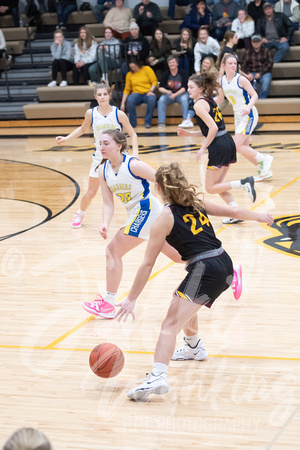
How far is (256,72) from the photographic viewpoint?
49.0 feet

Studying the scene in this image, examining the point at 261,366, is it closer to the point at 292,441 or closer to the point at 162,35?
the point at 292,441

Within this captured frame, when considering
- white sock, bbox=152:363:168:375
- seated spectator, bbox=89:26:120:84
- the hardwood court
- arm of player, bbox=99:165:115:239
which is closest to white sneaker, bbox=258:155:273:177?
the hardwood court

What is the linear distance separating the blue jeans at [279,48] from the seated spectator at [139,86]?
2.79 meters

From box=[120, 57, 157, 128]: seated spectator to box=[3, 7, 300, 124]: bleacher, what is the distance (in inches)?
24.0

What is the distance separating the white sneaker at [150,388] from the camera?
12.7ft

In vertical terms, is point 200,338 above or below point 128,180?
below

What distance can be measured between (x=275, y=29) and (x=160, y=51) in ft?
8.83

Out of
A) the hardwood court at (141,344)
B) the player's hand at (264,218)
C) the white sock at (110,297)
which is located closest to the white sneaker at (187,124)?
the hardwood court at (141,344)

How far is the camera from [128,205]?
5387 mm

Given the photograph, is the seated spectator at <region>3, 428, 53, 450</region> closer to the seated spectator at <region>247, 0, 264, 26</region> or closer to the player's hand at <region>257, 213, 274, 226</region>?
the player's hand at <region>257, 213, 274, 226</region>

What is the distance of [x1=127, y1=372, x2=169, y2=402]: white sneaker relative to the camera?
3.87 m

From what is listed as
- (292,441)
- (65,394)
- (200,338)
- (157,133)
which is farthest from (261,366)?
(157,133)

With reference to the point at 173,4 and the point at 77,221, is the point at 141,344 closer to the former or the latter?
the point at 77,221

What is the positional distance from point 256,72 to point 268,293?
10250 millimetres
